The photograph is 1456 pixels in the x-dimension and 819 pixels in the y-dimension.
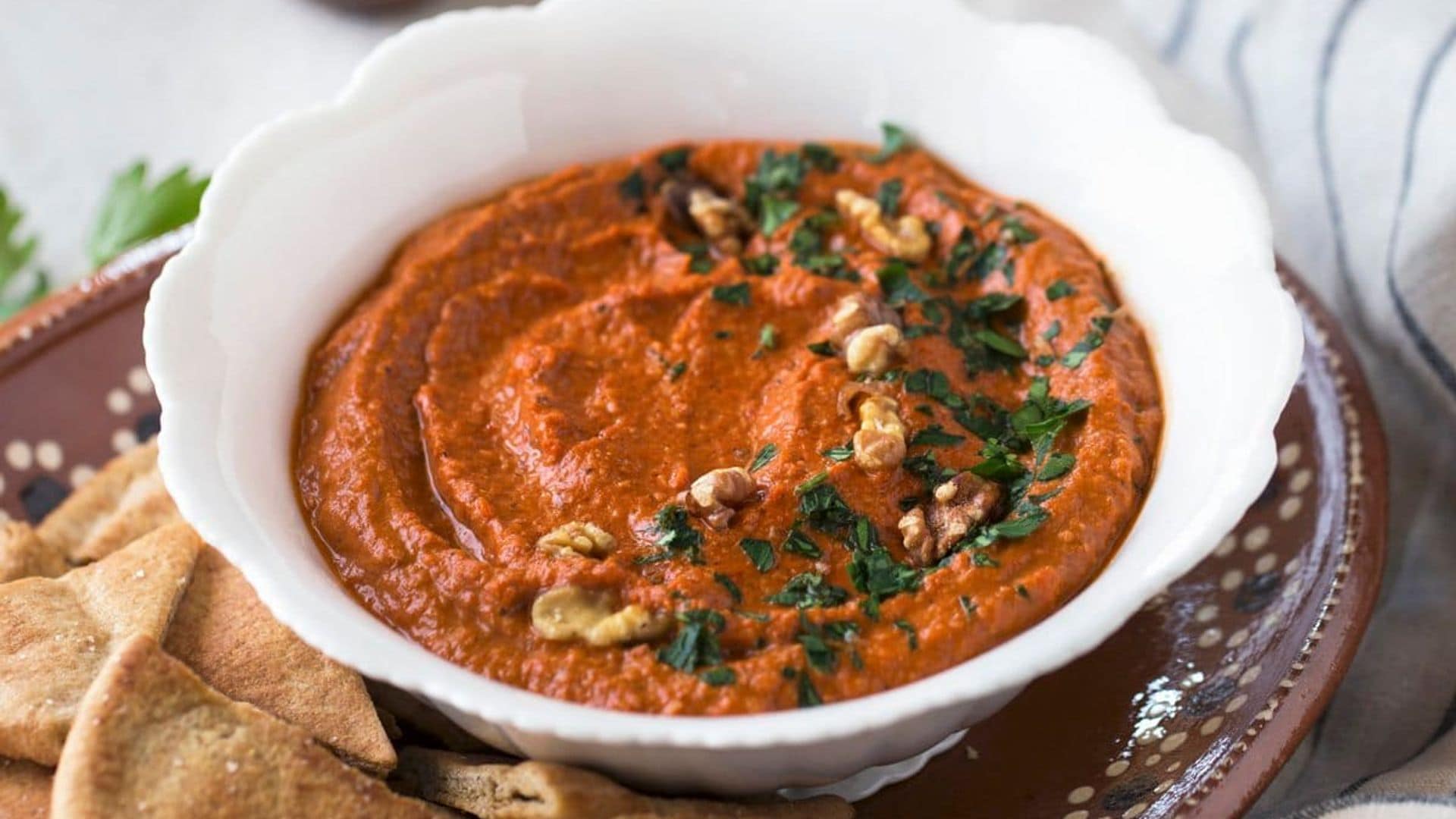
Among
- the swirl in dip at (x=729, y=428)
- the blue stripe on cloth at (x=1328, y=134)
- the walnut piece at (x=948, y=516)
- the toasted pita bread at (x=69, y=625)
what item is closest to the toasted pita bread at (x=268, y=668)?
the toasted pita bread at (x=69, y=625)

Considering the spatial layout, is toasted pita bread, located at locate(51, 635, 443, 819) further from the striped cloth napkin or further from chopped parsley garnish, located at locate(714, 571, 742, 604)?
the striped cloth napkin

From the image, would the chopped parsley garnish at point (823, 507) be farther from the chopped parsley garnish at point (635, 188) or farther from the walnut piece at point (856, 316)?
the chopped parsley garnish at point (635, 188)

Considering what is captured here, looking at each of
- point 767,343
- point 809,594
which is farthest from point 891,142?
point 809,594

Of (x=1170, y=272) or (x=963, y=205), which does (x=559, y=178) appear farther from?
(x=1170, y=272)

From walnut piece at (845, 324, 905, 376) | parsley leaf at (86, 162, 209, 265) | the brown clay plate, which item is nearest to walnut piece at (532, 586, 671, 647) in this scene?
the brown clay plate

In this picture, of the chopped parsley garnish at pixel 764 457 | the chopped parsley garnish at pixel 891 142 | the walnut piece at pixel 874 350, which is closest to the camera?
the chopped parsley garnish at pixel 764 457
